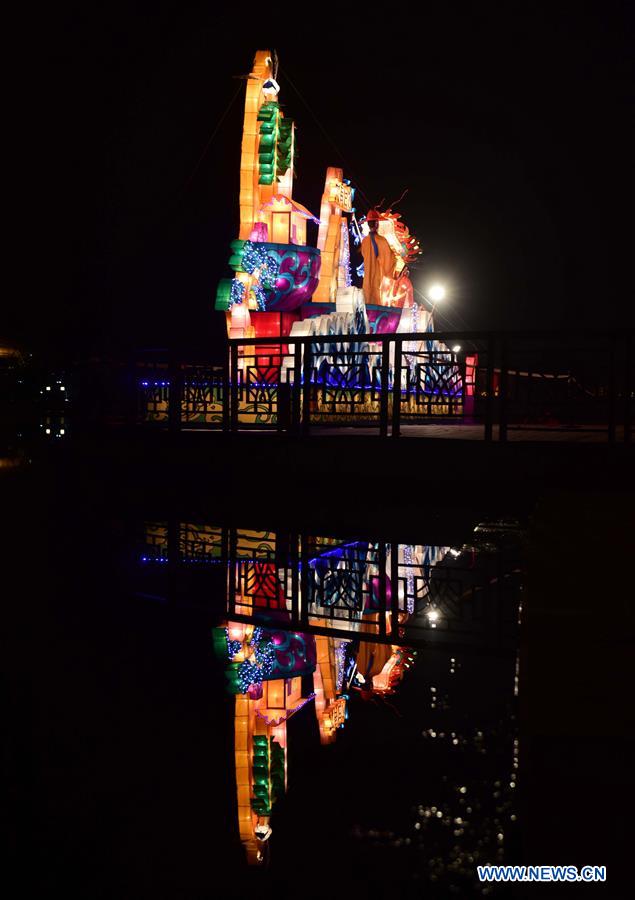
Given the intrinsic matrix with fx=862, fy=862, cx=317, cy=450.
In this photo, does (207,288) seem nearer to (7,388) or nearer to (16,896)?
(7,388)

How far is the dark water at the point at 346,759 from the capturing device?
1.49 meters

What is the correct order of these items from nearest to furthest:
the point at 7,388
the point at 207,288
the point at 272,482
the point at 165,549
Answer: the point at 165,549 → the point at 272,482 → the point at 207,288 → the point at 7,388

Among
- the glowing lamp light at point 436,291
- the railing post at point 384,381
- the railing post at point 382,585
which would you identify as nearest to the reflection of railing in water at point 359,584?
the railing post at point 382,585

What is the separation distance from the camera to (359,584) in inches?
172

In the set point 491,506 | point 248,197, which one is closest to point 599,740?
point 491,506

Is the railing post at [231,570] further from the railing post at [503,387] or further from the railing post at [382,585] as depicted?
the railing post at [503,387]

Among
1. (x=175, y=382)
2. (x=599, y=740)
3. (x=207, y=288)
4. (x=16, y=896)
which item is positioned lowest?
(x=16, y=896)

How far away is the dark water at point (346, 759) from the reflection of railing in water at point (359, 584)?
4.2 inches

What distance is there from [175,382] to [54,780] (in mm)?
8667

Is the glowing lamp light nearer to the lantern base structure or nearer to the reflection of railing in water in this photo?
the lantern base structure

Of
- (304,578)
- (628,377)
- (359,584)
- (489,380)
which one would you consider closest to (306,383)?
(489,380)

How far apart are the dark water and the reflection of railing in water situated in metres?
0.11

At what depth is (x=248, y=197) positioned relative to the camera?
16.1m

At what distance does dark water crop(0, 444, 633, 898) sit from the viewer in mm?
1488
